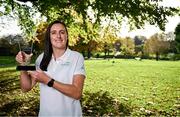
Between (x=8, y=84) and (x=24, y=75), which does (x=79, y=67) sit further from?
(x=8, y=84)

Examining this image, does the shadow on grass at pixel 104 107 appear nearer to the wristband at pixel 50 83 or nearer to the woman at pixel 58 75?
the woman at pixel 58 75

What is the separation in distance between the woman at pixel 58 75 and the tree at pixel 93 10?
9.90 meters

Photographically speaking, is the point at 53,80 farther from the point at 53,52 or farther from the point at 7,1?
the point at 7,1

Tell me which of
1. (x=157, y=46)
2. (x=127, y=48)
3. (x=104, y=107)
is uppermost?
(x=157, y=46)

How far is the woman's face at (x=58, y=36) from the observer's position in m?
4.33

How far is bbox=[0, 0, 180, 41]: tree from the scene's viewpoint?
14.7m

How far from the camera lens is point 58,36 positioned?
4.32m

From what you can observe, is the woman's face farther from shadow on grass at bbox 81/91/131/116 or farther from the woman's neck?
shadow on grass at bbox 81/91/131/116

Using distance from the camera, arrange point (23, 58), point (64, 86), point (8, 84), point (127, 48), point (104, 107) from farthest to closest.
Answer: point (127, 48) < point (8, 84) < point (104, 107) < point (23, 58) < point (64, 86)

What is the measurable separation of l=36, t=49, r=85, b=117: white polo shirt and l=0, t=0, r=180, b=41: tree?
32.8 ft

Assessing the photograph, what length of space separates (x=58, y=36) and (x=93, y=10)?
42.0ft

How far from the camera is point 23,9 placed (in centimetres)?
2017

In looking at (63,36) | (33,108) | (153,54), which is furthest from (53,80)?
(153,54)

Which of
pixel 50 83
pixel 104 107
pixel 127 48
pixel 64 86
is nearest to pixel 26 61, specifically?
pixel 50 83
